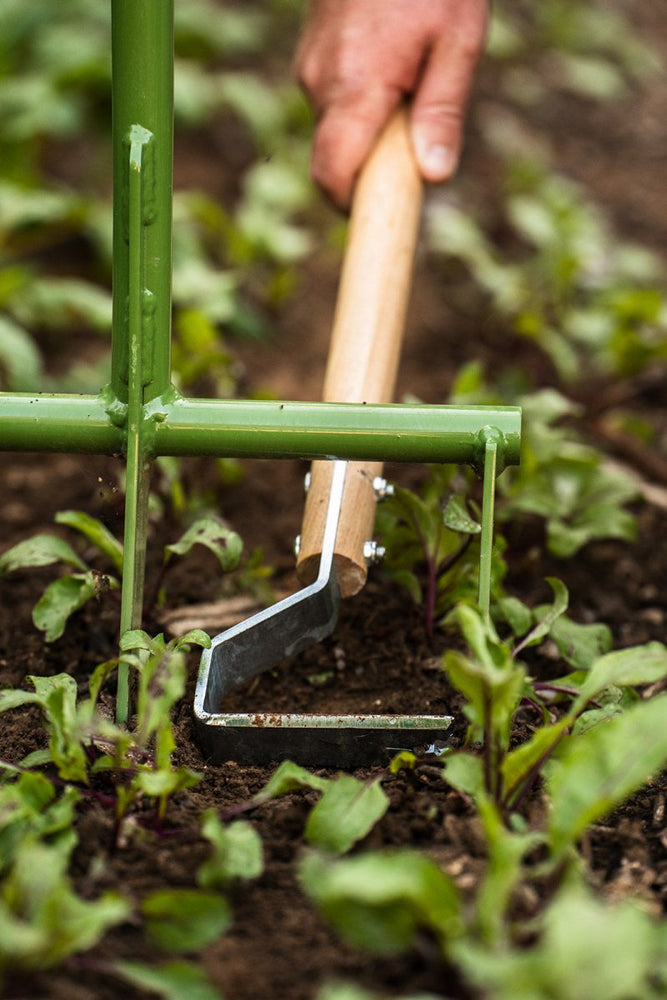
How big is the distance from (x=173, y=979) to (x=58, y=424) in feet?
2.49

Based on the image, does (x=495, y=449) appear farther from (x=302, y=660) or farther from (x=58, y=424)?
(x=58, y=424)

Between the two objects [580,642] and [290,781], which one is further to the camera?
[580,642]

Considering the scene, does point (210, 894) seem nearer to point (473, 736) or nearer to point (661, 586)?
point (473, 736)

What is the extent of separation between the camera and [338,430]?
1492mm

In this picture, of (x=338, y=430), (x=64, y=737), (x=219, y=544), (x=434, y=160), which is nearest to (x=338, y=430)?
(x=338, y=430)

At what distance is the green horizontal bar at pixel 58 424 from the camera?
1.49 meters

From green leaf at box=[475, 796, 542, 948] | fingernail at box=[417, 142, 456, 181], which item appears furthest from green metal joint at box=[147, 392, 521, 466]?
fingernail at box=[417, 142, 456, 181]

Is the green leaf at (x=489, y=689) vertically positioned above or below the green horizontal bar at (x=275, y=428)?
below

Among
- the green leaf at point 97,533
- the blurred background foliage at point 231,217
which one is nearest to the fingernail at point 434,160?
the blurred background foliage at point 231,217

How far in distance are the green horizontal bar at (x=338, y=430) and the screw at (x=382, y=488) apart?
6.4 inches

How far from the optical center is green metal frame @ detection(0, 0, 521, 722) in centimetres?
147

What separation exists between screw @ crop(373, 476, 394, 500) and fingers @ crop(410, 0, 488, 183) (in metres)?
0.80

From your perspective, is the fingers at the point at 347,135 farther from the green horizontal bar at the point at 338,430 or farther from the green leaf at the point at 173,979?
the green leaf at the point at 173,979

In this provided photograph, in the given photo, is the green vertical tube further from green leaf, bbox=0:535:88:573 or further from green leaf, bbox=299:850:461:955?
green leaf, bbox=299:850:461:955
